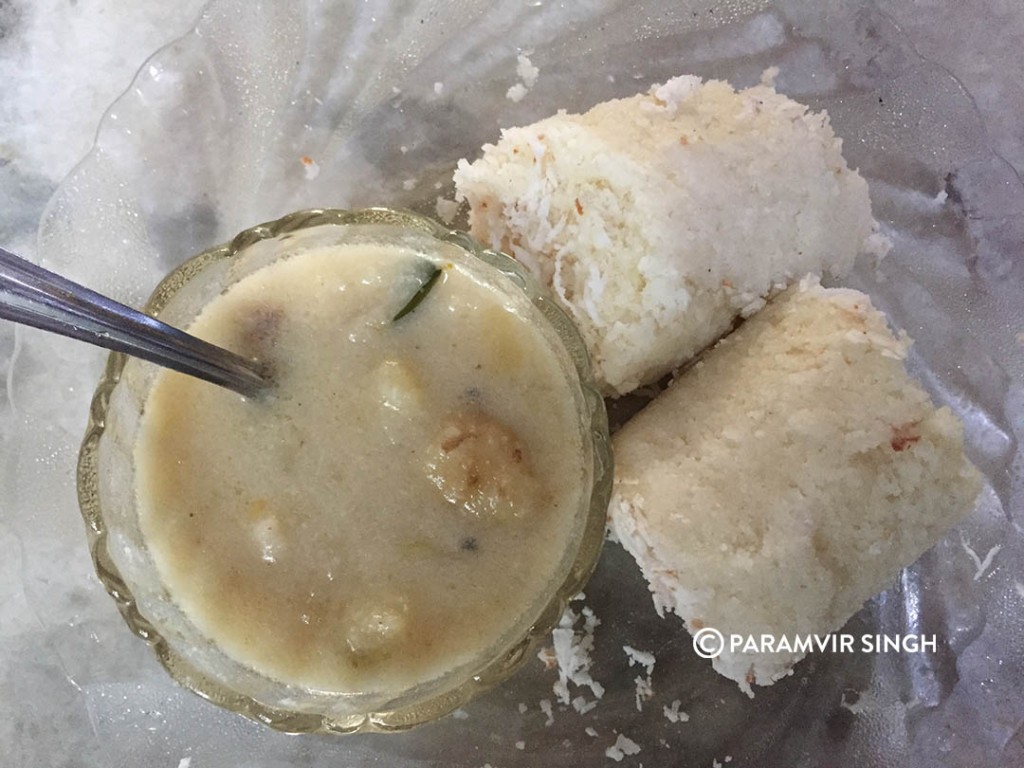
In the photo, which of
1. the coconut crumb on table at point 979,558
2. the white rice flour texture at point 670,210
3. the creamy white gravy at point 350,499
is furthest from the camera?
the coconut crumb on table at point 979,558

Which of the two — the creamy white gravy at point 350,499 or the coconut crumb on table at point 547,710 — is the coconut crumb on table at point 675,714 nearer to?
the coconut crumb on table at point 547,710

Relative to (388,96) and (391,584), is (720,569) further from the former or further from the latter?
(388,96)

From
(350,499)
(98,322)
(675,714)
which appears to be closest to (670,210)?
(350,499)
